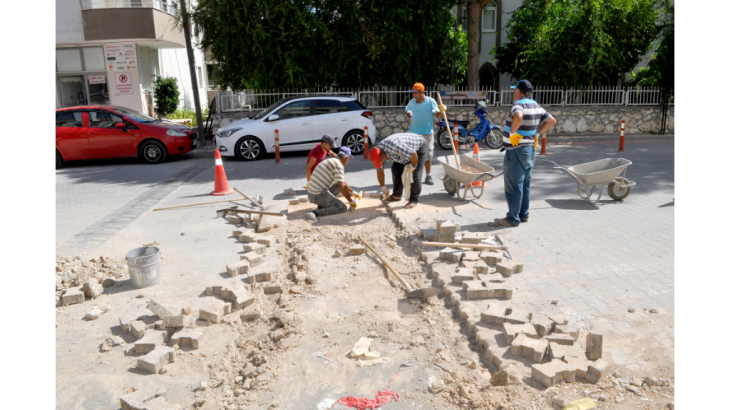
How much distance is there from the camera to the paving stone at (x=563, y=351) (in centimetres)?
387

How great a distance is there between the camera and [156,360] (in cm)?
418

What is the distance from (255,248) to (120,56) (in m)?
18.4

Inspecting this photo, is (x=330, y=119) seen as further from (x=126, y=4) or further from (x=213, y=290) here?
(x=126, y=4)

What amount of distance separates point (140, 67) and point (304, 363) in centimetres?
2139

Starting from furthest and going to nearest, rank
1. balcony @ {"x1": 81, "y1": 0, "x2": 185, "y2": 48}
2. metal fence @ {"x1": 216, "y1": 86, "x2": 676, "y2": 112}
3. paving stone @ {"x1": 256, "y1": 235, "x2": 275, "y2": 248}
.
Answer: balcony @ {"x1": 81, "y1": 0, "x2": 185, "y2": 48}
metal fence @ {"x1": 216, "y1": 86, "x2": 676, "y2": 112}
paving stone @ {"x1": 256, "y1": 235, "x2": 275, "y2": 248}

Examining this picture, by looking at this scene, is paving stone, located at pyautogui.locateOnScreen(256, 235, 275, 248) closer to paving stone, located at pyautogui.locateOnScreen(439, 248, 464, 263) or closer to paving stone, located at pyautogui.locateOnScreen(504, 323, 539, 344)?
paving stone, located at pyautogui.locateOnScreen(439, 248, 464, 263)

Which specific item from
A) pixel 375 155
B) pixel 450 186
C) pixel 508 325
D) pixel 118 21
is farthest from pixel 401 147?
pixel 118 21

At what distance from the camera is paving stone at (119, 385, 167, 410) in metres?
3.58

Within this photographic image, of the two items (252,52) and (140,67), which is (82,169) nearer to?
(252,52)

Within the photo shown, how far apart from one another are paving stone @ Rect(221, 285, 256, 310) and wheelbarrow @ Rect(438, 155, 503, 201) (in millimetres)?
4189

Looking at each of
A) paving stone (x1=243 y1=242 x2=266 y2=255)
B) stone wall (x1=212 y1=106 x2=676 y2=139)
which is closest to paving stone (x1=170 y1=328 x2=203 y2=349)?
paving stone (x1=243 y1=242 x2=266 y2=255)

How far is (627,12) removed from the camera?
19047 millimetres
